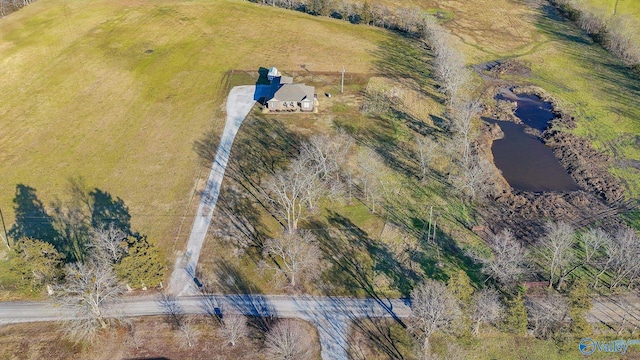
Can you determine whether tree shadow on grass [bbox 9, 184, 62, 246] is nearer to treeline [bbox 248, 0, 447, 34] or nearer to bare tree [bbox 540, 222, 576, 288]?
bare tree [bbox 540, 222, 576, 288]

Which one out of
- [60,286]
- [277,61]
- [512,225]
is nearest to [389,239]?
[512,225]

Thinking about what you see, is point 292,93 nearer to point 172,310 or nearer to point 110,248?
point 110,248

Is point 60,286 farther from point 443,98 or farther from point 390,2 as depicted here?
point 390,2

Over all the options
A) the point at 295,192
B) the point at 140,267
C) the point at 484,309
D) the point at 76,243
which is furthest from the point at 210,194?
the point at 484,309

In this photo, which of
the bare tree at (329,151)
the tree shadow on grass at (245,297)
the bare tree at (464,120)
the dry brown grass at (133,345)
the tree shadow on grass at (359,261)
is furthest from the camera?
the bare tree at (464,120)

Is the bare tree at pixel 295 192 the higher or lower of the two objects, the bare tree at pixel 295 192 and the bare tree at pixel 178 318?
the higher

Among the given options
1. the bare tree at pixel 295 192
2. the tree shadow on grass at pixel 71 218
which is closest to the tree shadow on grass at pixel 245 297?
the bare tree at pixel 295 192

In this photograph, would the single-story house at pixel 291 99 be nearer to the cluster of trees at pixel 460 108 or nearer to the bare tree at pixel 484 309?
the cluster of trees at pixel 460 108
